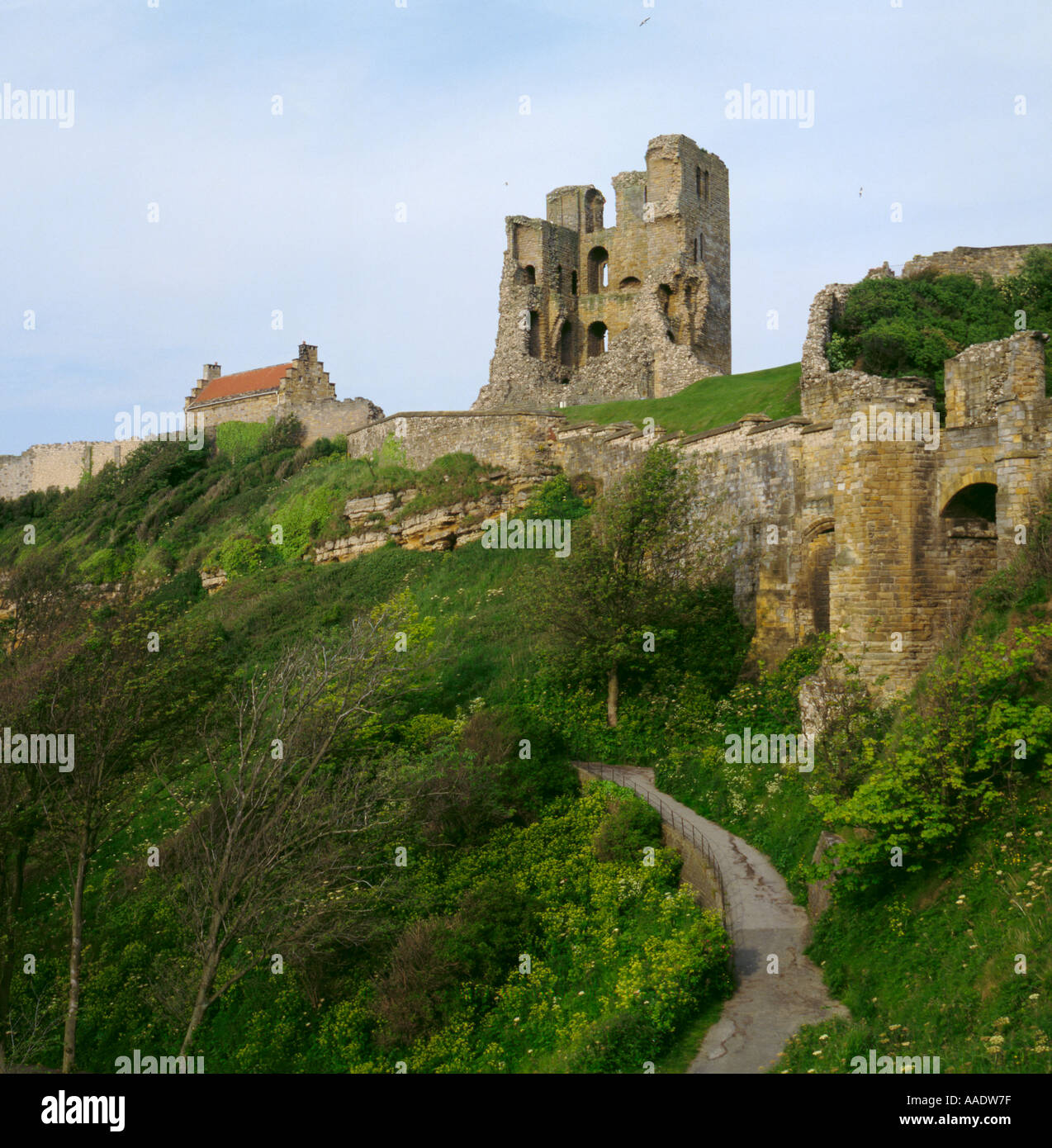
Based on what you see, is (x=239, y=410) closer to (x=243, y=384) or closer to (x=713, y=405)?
(x=243, y=384)

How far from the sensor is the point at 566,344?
48094 mm

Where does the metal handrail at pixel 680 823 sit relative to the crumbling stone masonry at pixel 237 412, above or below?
below

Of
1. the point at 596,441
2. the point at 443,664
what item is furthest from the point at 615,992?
the point at 596,441

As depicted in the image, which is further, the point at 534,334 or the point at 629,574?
the point at 534,334

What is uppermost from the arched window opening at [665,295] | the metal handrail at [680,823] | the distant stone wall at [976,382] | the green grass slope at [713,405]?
the arched window opening at [665,295]

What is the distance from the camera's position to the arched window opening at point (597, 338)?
4831 cm

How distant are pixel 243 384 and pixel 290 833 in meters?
38.4

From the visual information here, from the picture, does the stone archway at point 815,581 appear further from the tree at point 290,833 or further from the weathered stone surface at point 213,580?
the weathered stone surface at point 213,580

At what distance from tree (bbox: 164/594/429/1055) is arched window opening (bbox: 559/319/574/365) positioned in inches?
1153

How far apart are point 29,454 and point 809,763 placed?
167ft

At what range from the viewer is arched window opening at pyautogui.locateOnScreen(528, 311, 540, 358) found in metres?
46.8

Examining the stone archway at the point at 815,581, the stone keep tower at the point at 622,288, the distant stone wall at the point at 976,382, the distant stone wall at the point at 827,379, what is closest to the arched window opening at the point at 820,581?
the stone archway at the point at 815,581

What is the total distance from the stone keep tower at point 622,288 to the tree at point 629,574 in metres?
16.5

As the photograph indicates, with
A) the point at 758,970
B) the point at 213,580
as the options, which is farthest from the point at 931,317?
the point at 213,580
